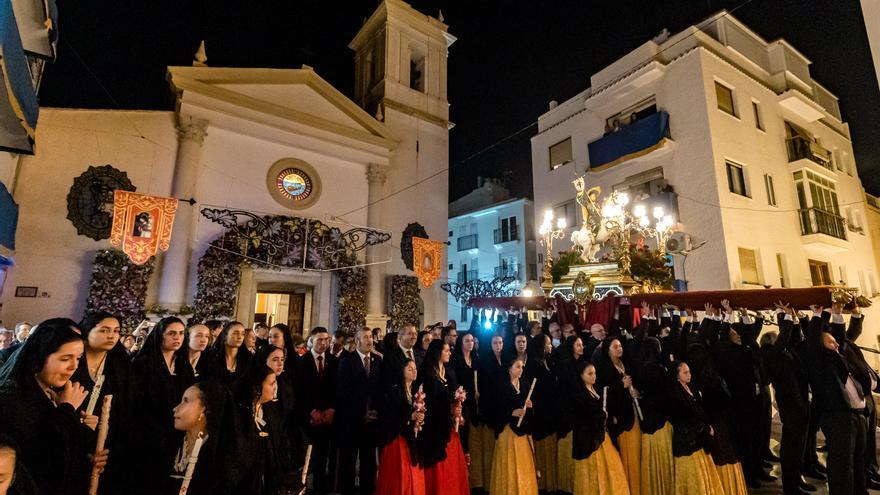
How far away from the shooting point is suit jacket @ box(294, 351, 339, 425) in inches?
190

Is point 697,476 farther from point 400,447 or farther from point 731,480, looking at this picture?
point 400,447

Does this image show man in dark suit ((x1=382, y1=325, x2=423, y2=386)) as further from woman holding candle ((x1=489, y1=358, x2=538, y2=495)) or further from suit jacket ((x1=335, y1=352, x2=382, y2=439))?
woman holding candle ((x1=489, y1=358, x2=538, y2=495))

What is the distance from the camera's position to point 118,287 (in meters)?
9.52

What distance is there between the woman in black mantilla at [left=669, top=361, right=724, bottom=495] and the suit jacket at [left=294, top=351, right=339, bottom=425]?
390 cm

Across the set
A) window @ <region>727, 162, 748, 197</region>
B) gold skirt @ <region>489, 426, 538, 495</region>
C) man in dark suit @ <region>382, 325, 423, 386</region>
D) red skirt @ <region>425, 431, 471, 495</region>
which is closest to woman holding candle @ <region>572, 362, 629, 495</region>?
gold skirt @ <region>489, 426, 538, 495</region>

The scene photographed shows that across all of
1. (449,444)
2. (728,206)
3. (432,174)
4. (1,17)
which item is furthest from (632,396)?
(432,174)

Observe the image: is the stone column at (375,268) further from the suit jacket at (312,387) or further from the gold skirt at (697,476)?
the gold skirt at (697,476)

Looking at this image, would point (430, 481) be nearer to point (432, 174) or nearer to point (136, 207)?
point (136, 207)

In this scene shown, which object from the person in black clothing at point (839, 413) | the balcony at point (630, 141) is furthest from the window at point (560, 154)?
the person in black clothing at point (839, 413)

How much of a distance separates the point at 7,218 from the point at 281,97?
7.86m

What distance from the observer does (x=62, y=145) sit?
993 centimetres

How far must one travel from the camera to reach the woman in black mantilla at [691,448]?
393cm

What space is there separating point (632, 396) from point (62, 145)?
13.2m

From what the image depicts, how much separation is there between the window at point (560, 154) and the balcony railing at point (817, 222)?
8453mm
